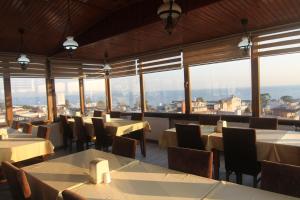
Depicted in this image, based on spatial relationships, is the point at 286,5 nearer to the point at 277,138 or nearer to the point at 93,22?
the point at 277,138

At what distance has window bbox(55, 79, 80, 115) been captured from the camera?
6582mm

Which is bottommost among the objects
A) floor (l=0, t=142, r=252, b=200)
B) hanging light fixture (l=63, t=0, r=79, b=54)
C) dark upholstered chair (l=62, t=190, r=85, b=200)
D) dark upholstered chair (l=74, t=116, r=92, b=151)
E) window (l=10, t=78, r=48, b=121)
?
floor (l=0, t=142, r=252, b=200)

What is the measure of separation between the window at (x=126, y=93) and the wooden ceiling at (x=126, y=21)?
1528 mm

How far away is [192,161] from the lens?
2.07 meters

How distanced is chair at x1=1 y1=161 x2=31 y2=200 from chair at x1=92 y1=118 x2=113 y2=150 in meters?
2.58

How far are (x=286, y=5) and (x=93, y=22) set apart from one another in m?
3.58

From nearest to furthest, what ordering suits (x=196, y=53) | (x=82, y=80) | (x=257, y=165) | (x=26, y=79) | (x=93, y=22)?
(x=257, y=165), (x=93, y=22), (x=196, y=53), (x=26, y=79), (x=82, y=80)

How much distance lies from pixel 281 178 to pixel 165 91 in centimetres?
487

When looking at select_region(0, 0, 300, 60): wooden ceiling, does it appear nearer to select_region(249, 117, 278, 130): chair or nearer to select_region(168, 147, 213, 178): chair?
select_region(249, 117, 278, 130): chair

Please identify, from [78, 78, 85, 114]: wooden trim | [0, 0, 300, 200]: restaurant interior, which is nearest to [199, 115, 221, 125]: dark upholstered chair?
[0, 0, 300, 200]: restaurant interior

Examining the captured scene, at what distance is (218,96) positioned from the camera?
214 inches

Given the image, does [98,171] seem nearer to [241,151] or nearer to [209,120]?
[241,151]

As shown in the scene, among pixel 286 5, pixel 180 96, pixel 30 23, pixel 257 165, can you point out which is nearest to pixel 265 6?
pixel 286 5

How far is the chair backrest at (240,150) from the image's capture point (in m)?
2.72
